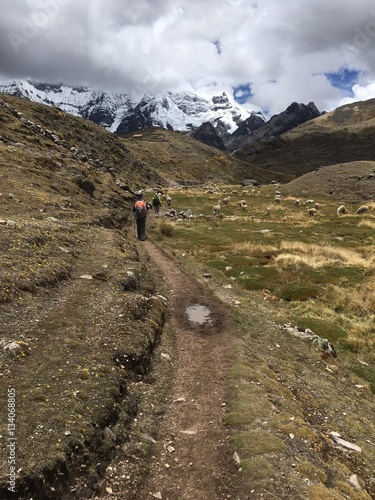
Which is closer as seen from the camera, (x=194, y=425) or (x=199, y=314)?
(x=194, y=425)

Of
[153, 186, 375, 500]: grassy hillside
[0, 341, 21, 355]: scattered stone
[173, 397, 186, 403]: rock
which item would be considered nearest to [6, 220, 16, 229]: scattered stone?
[0, 341, 21, 355]: scattered stone

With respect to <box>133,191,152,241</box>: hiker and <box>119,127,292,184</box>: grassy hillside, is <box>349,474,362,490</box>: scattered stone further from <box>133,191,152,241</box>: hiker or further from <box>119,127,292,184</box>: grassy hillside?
<box>119,127,292,184</box>: grassy hillside

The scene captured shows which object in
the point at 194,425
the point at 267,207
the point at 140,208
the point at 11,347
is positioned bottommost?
the point at 194,425

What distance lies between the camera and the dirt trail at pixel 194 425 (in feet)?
26.8

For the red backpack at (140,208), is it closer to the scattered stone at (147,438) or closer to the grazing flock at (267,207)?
the scattered stone at (147,438)

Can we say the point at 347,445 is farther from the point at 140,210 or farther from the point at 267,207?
the point at 267,207

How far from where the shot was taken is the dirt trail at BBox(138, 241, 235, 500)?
8180mm

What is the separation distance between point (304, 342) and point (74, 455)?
13.3 m

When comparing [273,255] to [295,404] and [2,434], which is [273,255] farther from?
[2,434]

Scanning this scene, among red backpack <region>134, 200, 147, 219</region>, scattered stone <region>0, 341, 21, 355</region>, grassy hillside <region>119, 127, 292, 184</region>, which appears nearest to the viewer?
scattered stone <region>0, 341, 21, 355</region>

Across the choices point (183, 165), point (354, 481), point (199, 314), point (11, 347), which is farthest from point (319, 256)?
point (183, 165)

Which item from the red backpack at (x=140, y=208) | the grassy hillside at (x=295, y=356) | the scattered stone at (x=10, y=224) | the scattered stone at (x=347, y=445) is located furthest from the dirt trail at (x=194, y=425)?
the red backpack at (x=140, y=208)

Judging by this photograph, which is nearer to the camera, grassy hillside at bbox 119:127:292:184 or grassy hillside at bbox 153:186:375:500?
grassy hillside at bbox 153:186:375:500

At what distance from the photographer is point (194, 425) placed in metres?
10.3
